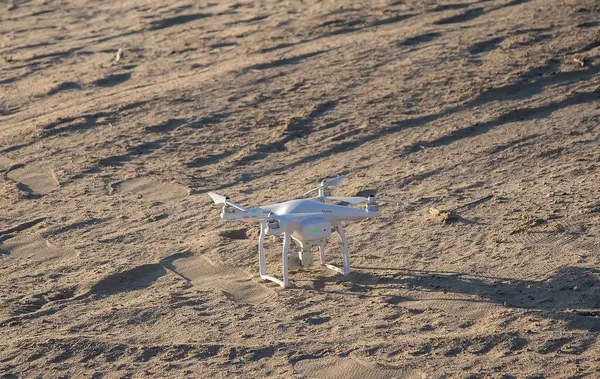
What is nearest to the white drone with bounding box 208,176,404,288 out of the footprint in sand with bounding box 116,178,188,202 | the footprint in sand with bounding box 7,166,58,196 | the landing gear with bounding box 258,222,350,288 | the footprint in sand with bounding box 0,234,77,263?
the landing gear with bounding box 258,222,350,288

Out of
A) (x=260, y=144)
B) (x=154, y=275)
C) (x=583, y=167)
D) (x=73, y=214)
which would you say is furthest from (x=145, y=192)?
(x=583, y=167)

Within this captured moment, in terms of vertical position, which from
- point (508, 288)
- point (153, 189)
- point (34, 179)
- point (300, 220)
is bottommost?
point (508, 288)

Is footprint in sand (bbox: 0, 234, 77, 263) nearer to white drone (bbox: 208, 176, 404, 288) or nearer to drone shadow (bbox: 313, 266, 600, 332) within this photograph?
white drone (bbox: 208, 176, 404, 288)

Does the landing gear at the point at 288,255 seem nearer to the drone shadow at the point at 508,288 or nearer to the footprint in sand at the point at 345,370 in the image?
the drone shadow at the point at 508,288

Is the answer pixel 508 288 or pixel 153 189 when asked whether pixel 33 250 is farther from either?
pixel 508 288

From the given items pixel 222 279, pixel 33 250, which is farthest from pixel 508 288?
pixel 33 250

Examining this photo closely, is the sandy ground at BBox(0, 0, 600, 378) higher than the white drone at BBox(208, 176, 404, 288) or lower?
lower

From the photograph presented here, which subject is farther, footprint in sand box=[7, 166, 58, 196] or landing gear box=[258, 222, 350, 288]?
footprint in sand box=[7, 166, 58, 196]

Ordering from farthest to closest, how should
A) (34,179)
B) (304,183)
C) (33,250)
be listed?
(34,179) → (304,183) → (33,250)
